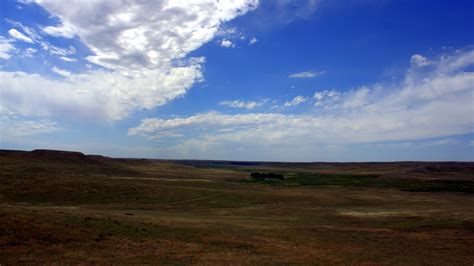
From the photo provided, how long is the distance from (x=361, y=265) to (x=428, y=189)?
7664 centimetres

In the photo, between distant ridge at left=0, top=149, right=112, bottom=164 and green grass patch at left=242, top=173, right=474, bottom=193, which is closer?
green grass patch at left=242, top=173, right=474, bottom=193

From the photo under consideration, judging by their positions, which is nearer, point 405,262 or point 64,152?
point 405,262

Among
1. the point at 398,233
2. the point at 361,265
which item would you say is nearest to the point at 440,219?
the point at 398,233

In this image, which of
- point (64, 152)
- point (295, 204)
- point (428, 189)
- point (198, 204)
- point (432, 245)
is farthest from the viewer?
point (64, 152)

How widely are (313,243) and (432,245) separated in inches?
317

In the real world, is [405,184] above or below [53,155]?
below

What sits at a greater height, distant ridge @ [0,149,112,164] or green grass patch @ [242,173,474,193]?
distant ridge @ [0,149,112,164]

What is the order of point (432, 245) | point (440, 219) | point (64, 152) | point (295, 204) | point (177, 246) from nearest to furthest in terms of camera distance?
point (177, 246) < point (432, 245) < point (440, 219) < point (295, 204) < point (64, 152)

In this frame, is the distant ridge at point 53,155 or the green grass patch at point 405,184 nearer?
the green grass patch at point 405,184

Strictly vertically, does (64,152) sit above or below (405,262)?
above

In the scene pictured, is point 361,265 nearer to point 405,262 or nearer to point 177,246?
point 405,262

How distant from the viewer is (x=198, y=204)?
55.8 meters

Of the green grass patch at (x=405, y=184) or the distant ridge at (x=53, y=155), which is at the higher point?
the distant ridge at (x=53, y=155)

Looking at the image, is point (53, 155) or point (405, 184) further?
point (53, 155)
